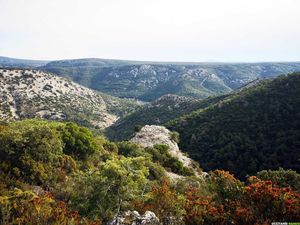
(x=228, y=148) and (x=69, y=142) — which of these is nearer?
(x=69, y=142)

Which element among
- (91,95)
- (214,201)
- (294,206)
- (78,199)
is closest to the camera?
(294,206)

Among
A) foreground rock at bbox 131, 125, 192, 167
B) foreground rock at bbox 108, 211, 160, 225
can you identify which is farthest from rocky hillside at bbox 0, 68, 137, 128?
foreground rock at bbox 108, 211, 160, 225

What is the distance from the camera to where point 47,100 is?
12162 centimetres

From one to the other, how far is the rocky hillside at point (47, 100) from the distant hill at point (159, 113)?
1523 cm

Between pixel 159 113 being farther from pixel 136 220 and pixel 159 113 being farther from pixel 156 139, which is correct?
pixel 136 220

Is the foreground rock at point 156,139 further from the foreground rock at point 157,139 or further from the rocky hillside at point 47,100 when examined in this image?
the rocky hillside at point 47,100

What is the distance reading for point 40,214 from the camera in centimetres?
984

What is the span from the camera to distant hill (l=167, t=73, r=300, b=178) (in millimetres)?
53469

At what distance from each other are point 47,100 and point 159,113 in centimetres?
4528

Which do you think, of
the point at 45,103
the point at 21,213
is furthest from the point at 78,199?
the point at 45,103

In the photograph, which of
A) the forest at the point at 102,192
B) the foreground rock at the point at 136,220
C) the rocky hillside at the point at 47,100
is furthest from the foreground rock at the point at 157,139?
the rocky hillside at the point at 47,100

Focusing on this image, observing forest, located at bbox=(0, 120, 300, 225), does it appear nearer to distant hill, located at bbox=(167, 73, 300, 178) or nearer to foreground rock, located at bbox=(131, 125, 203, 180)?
foreground rock, located at bbox=(131, 125, 203, 180)

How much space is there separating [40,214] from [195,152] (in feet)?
171

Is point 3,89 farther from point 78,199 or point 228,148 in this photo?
point 78,199
